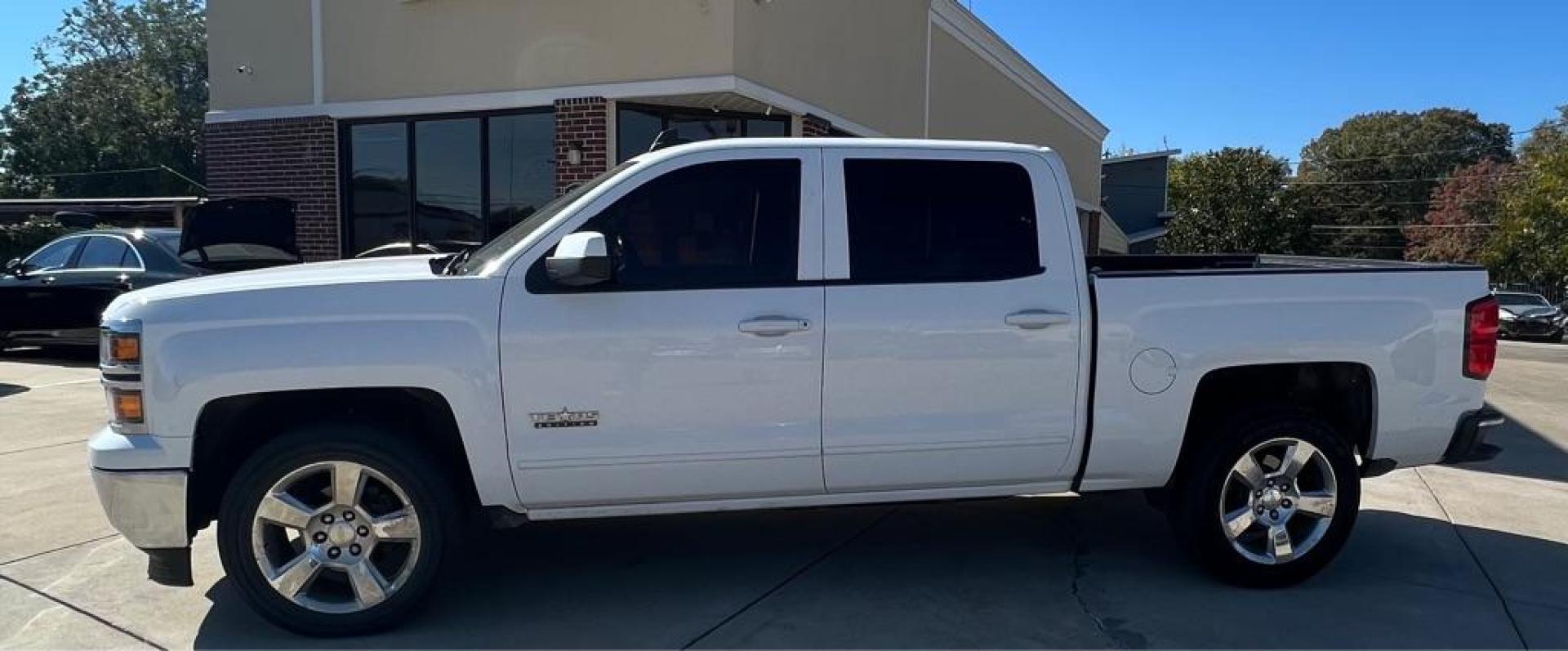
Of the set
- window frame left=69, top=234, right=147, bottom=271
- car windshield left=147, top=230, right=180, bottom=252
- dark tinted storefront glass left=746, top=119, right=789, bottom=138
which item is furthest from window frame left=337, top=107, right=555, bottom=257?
dark tinted storefront glass left=746, top=119, right=789, bottom=138

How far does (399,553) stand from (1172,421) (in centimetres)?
321

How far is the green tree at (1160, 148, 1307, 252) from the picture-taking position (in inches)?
1460

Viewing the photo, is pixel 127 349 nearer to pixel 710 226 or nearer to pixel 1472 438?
pixel 710 226

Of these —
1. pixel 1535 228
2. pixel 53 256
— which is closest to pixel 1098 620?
pixel 53 256

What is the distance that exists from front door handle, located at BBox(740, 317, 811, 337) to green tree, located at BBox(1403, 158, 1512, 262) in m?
56.2

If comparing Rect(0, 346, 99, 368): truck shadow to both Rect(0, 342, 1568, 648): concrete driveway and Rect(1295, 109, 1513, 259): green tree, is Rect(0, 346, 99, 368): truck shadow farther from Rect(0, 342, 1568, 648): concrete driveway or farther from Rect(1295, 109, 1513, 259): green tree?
Rect(1295, 109, 1513, 259): green tree

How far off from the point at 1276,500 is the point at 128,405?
4599 mm

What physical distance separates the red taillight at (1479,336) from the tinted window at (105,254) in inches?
465

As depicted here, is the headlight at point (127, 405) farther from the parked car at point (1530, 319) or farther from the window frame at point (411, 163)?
the parked car at point (1530, 319)

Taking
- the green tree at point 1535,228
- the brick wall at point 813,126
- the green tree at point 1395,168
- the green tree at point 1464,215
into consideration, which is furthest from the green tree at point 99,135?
the green tree at point 1395,168

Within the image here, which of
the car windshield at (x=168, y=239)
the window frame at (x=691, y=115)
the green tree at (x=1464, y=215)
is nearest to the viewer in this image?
the window frame at (x=691, y=115)

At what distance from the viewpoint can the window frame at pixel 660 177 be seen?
3.67 metres

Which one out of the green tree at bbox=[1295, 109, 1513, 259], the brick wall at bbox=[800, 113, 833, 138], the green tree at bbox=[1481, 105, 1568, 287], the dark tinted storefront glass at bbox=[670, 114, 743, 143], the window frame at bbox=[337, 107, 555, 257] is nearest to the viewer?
the dark tinted storefront glass at bbox=[670, 114, 743, 143]

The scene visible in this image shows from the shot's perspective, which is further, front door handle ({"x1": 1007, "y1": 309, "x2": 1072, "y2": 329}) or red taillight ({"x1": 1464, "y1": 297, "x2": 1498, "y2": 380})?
red taillight ({"x1": 1464, "y1": 297, "x2": 1498, "y2": 380})
